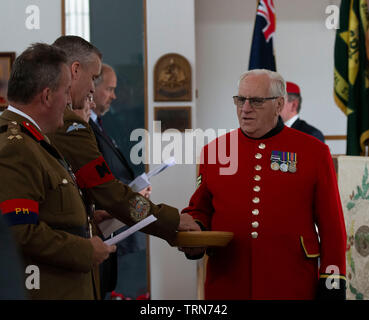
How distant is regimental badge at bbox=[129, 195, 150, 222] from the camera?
2463mm

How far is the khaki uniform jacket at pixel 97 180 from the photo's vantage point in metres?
2.43

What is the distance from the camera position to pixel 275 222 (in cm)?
258

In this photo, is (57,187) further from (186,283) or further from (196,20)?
(196,20)

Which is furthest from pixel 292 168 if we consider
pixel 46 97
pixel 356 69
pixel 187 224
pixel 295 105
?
pixel 295 105

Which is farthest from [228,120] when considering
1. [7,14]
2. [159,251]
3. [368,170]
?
[368,170]

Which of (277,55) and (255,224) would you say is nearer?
(255,224)

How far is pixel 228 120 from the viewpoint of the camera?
668 centimetres

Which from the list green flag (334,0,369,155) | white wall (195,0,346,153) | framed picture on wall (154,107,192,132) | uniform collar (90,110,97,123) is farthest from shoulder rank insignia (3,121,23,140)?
white wall (195,0,346,153)

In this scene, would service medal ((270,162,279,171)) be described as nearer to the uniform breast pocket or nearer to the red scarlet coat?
the red scarlet coat

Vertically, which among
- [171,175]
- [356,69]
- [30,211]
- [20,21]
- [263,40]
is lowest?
[171,175]

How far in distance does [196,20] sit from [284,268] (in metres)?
4.57

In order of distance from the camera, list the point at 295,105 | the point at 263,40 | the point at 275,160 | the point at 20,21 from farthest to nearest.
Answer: the point at 20,21, the point at 295,105, the point at 263,40, the point at 275,160

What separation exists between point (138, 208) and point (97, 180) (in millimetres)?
215

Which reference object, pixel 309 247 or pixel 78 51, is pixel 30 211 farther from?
pixel 309 247
